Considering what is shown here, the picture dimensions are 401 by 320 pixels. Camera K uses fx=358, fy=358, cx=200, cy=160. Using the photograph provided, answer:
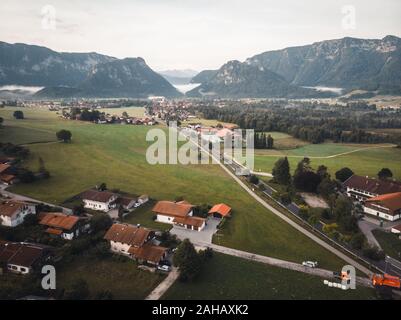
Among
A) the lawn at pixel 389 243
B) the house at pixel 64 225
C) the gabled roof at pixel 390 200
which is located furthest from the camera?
the gabled roof at pixel 390 200

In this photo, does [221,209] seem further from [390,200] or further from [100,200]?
[390,200]

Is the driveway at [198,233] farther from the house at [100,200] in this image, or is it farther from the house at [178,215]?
the house at [100,200]

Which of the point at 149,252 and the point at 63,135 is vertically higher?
the point at 63,135

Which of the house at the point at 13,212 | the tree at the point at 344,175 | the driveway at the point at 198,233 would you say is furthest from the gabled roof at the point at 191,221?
the tree at the point at 344,175

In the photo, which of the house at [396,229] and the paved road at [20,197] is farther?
the paved road at [20,197]

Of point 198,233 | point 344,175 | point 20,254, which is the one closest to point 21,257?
point 20,254
